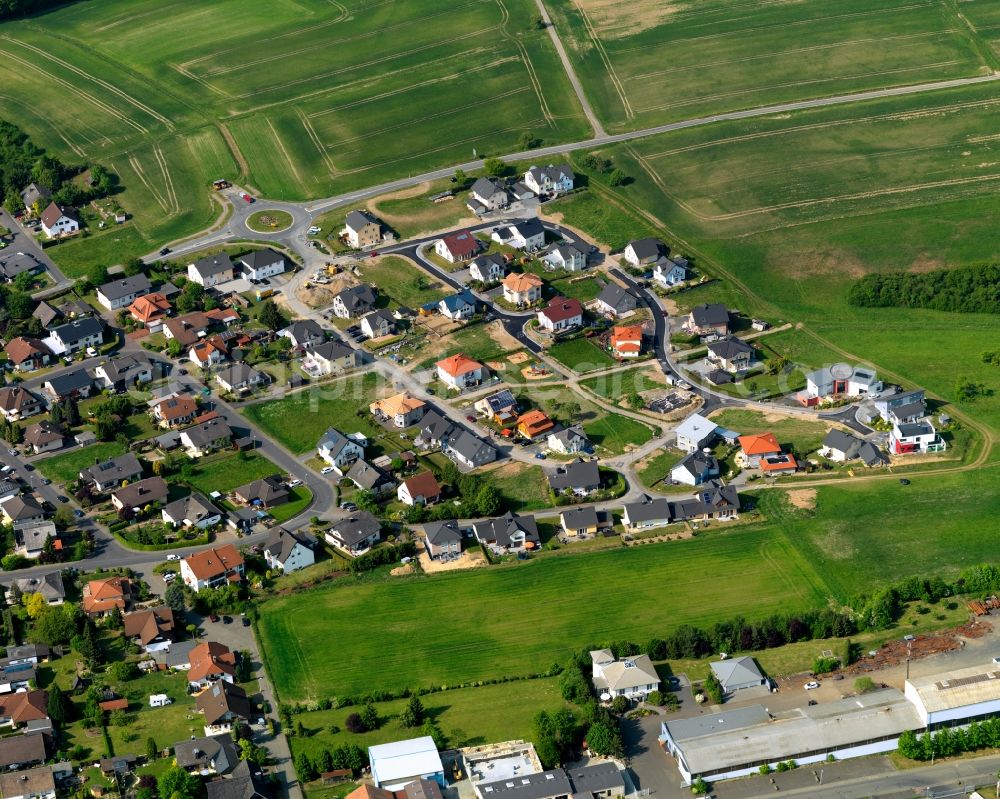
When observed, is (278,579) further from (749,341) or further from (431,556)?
(749,341)

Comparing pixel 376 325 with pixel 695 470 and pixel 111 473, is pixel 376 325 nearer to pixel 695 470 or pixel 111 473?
pixel 111 473

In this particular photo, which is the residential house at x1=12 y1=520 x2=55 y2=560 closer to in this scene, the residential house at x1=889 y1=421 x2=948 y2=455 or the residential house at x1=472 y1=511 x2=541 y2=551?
the residential house at x1=472 y1=511 x2=541 y2=551

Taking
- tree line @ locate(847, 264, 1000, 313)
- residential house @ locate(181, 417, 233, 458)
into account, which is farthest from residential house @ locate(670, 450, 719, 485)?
residential house @ locate(181, 417, 233, 458)

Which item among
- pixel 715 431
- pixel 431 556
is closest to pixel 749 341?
pixel 715 431

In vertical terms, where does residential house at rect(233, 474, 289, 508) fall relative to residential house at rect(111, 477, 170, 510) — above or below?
below

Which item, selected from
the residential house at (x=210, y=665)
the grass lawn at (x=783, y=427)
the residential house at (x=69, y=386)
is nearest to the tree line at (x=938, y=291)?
the grass lawn at (x=783, y=427)

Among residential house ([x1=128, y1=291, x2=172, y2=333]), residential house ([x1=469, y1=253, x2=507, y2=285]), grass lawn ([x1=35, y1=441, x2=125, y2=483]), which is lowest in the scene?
grass lawn ([x1=35, y1=441, x2=125, y2=483])
